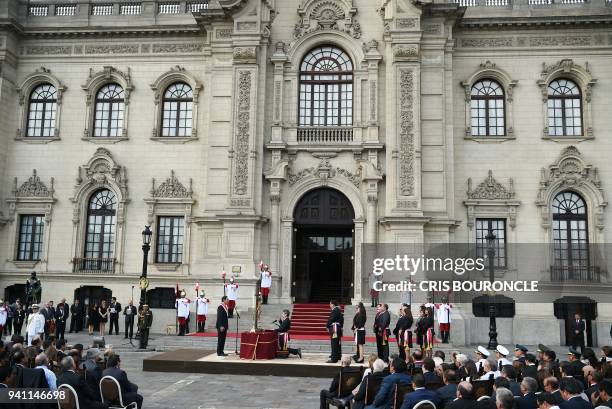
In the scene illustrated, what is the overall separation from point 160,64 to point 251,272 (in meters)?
12.3

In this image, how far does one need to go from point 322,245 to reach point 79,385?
2180cm

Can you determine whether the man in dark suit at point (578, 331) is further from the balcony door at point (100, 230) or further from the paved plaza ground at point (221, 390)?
the balcony door at point (100, 230)

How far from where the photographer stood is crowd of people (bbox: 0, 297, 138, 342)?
2462 centimetres

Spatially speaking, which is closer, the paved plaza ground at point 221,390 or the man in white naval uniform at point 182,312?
the paved plaza ground at point 221,390

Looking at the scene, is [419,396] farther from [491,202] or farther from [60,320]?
[491,202]

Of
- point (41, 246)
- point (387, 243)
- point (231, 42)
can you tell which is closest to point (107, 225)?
point (41, 246)

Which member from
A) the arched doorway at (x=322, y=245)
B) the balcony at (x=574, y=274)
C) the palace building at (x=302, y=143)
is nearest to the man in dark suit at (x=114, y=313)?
the palace building at (x=302, y=143)

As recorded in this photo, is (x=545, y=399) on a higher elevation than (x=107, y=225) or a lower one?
lower

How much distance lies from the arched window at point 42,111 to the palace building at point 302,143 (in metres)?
0.08

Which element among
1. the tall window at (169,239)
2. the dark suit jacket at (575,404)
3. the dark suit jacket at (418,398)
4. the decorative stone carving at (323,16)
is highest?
the decorative stone carving at (323,16)

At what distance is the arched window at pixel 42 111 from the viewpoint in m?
32.9

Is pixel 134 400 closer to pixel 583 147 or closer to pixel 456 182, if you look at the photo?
pixel 456 182

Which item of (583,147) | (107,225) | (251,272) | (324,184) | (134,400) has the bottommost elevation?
(134,400)

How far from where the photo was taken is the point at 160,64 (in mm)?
32531
